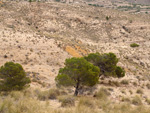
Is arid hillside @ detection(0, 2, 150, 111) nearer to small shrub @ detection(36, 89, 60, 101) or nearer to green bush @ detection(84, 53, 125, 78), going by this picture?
green bush @ detection(84, 53, 125, 78)

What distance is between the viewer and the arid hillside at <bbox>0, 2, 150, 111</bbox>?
808 inches

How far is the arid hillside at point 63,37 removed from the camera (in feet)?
67.3

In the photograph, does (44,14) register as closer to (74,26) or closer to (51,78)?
(74,26)

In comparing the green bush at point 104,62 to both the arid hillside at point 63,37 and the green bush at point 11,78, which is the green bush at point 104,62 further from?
the green bush at point 11,78

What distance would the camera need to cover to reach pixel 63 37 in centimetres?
4119

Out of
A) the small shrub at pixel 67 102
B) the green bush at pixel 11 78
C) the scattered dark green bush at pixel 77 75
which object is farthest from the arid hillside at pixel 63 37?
the small shrub at pixel 67 102

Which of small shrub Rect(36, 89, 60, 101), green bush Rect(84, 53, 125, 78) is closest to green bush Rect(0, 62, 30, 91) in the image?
small shrub Rect(36, 89, 60, 101)

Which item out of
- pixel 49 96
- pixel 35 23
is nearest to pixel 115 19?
pixel 35 23

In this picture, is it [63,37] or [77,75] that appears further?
[63,37]

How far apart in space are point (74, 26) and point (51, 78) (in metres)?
42.9

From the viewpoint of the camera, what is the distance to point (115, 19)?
218 ft

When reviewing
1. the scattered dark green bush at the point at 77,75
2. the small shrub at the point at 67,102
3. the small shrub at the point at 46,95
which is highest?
the scattered dark green bush at the point at 77,75

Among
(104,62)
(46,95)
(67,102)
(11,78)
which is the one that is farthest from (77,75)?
(104,62)

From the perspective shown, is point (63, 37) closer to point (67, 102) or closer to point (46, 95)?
point (46, 95)
